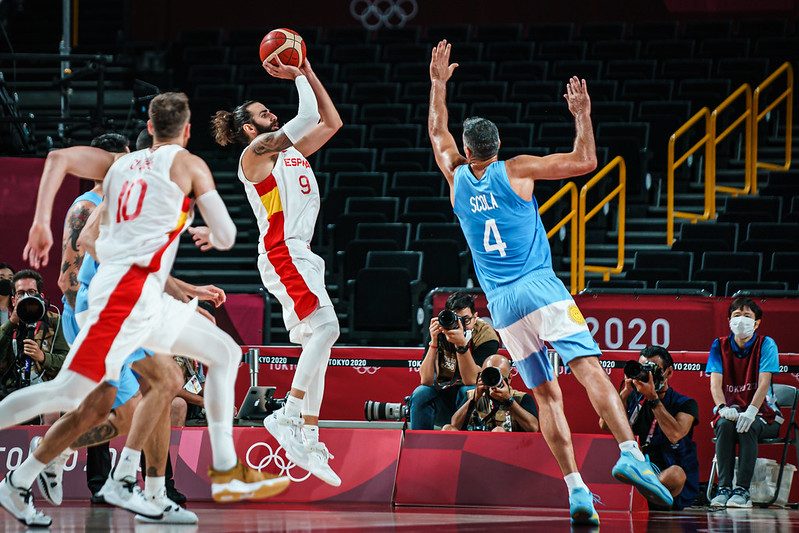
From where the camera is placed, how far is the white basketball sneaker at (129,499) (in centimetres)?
668

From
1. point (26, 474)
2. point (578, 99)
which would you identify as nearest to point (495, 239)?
point (578, 99)

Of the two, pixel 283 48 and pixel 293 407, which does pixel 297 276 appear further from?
pixel 283 48

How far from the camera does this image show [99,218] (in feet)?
22.1

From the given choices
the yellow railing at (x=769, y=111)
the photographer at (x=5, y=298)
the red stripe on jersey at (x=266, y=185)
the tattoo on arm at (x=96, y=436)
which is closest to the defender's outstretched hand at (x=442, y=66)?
the red stripe on jersey at (x=266, y=185)

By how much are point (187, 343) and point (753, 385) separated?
19.1ft

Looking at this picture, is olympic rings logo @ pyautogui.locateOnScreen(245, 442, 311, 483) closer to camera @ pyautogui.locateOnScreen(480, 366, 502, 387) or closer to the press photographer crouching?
camera @ pyautogui.locateOnScreen(480, 366, 502, 387)

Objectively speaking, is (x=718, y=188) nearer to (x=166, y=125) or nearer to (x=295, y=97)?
(x=295, y=97)

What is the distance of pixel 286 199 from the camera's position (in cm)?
805

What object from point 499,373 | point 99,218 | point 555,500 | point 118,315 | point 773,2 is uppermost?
point 773,2

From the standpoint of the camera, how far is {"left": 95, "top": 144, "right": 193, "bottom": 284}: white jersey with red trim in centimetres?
609

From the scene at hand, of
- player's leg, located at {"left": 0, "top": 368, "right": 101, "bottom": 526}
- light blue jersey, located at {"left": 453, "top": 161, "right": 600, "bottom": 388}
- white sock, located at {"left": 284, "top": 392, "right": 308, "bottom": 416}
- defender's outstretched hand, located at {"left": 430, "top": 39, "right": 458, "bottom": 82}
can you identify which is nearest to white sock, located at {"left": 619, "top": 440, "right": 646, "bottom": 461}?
light blue jersey, located at {"left": 453, "top": 161, "right": 600, "bottom": 388}

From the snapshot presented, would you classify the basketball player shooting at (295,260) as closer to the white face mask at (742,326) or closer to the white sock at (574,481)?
the white sock at (574,481)

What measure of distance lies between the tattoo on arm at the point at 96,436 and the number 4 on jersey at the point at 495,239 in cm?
261

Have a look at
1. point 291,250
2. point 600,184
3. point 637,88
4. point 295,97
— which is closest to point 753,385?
point 291,250
